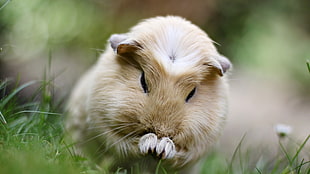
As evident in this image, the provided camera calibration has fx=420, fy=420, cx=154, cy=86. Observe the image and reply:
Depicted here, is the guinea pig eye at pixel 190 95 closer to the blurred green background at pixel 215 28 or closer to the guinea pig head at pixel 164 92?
the guinea pig head at pixel 164 92

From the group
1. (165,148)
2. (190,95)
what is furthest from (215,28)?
(165,148)

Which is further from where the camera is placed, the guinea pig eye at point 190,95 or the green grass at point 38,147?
the guinea pig eye at point 190,95

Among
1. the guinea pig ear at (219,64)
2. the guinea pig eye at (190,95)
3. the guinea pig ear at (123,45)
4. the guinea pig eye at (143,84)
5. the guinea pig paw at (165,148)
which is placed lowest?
the guinea pig paw at (165,148)

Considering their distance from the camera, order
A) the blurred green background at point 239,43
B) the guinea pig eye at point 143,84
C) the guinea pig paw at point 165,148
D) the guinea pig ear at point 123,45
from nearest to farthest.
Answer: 1. the guinea pig paw at point 165,148
2. the guinea pig eye at point 143,84
3. the guinea pig ear at point 123,45
4. the blurred green background at point 239,43

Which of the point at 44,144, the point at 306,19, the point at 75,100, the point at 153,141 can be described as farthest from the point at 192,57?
the point at 306,19

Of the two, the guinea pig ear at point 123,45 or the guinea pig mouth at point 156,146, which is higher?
the guinea pig ear at point 123,45

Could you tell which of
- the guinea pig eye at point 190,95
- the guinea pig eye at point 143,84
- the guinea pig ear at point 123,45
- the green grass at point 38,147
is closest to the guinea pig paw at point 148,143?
the green grass at point 38,147

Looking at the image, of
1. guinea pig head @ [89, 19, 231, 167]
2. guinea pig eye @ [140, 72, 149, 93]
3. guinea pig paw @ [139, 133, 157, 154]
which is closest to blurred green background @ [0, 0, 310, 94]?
guinea pig head @ [89, 19, 231, 167]
